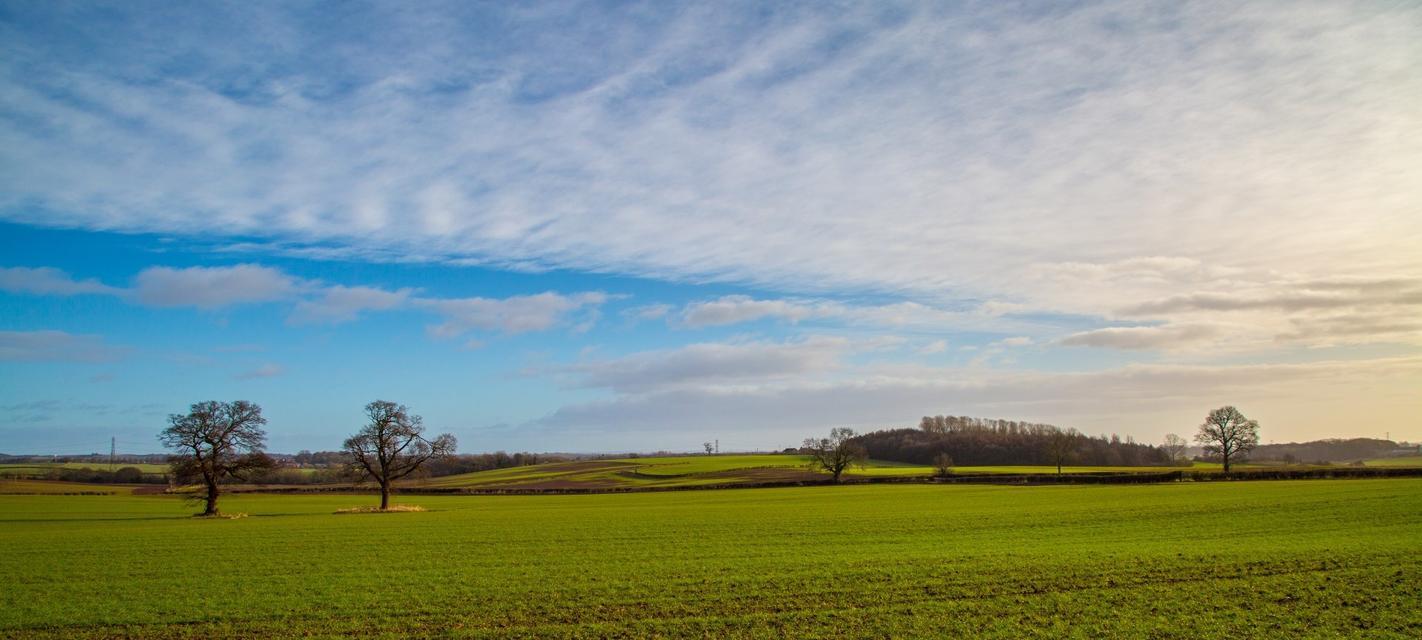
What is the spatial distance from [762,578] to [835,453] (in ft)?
269

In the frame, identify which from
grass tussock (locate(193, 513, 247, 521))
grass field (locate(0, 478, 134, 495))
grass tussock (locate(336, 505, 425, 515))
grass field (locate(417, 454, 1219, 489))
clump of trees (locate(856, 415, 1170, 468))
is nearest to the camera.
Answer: grass tussock (locate(193, 513, 247, 521))

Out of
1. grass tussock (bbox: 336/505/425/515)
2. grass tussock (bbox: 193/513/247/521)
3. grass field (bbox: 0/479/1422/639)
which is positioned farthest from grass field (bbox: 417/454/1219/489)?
grass field (bbox: 0/479/1422/639)

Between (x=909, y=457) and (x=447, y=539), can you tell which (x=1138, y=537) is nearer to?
(x=447, y=539)

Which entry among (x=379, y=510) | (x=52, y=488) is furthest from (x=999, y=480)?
(x=52, y=488)

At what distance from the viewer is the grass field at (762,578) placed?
1828cm

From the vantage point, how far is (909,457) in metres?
172

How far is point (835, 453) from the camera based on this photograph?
103625 millimetres

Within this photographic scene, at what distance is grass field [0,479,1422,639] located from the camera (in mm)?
18281

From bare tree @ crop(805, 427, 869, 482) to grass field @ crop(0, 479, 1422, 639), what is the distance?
192 feet

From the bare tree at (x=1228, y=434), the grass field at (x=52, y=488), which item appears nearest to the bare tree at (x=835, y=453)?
the bare tree at (x=1228, y=434)

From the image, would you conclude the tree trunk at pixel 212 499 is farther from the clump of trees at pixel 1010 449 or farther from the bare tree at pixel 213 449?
the clump of trees at pixel 1010 449

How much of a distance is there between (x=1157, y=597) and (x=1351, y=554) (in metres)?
10.2

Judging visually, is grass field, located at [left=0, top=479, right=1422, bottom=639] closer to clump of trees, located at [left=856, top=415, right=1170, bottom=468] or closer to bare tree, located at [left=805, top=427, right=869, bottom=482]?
bare tree, located at [left=805, top=427, right=869, bottom=482]

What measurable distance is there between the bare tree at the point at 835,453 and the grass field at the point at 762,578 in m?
58.5
